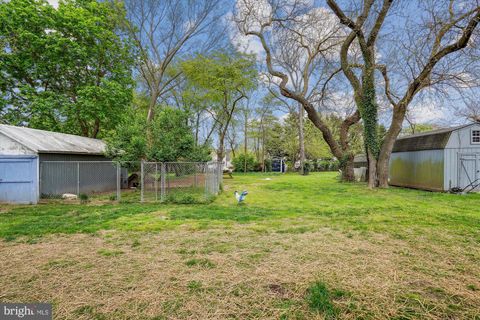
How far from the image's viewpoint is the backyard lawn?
2.63 metres

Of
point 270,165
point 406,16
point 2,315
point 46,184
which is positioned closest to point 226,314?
point 2,315

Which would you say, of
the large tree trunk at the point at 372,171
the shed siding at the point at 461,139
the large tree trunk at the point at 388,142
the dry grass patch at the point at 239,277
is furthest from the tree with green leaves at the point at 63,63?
the shed siding at the point at 461,139

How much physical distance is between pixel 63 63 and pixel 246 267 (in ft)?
58.3

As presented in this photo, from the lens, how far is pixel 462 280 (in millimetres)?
3158

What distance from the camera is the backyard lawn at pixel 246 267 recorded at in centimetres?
263

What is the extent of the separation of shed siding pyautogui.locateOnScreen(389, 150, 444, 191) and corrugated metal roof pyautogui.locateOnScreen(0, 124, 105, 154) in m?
18.2

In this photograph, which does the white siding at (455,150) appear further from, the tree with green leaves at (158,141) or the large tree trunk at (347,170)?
the tree with green leaves at (158,141)

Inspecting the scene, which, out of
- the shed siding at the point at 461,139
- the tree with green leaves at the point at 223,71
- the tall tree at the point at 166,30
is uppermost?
the tall tree at the point at 166,30

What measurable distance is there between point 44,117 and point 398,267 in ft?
66.4

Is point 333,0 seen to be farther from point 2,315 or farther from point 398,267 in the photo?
point 2,315

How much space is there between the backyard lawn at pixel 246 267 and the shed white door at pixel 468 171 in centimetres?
749

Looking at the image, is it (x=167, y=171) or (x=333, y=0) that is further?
(x=333, y=0)

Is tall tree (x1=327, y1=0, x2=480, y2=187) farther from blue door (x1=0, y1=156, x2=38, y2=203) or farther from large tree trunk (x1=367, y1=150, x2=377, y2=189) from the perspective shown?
blue door (x1=0, y1=156, x2=38, y2=203)

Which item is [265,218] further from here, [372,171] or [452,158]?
[452,158]
